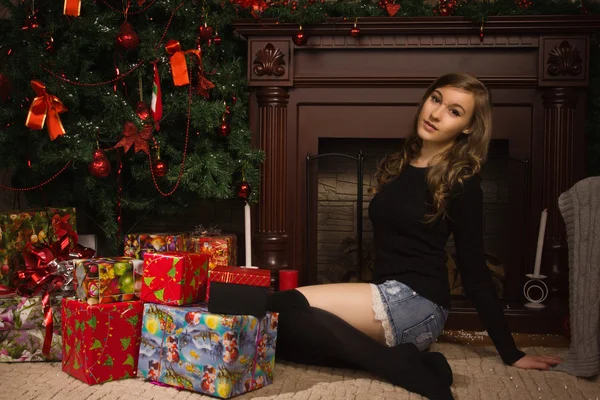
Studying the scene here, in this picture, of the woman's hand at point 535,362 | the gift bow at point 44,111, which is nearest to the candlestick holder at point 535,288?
the woman's hand at point 535,362

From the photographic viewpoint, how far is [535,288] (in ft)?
9.33

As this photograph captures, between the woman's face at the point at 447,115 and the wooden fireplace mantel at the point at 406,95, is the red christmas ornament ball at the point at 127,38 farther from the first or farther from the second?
the woman's face at the point at 447,115

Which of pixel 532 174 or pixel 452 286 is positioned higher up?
pixel 532 174

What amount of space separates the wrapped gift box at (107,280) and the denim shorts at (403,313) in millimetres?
784

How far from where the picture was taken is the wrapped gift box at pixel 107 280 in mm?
2039

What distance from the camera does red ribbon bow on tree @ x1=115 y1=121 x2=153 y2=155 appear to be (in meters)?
2.68

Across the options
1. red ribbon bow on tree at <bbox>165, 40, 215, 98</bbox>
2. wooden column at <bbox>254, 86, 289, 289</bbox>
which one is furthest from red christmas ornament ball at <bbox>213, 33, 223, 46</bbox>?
wooden column at <bbox>254, 86, 289, 289</bbox>

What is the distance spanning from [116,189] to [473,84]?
1.61m

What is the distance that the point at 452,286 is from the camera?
3045 mm

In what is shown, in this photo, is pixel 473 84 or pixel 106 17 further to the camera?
pixel 106 17

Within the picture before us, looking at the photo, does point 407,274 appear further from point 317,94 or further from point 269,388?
point 317,94

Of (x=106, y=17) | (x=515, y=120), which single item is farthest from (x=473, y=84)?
(x=106, y=17)

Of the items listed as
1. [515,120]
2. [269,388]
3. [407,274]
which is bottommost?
[269,388]

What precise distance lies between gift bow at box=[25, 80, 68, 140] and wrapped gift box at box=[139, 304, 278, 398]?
3.21ft
